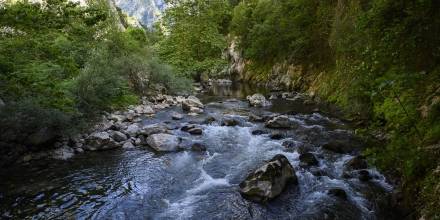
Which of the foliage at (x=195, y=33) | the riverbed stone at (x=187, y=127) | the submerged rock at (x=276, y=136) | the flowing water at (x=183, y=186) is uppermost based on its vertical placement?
the foliage at (x=195, y=33)

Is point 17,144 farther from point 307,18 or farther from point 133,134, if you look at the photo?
point 307,18

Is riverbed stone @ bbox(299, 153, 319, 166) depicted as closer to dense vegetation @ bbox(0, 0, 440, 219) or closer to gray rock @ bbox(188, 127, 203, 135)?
dense vegetation @ bbox(0, 0, 440, 219)

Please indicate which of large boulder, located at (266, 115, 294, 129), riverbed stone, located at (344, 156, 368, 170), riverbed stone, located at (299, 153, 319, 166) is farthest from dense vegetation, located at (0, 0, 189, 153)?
riverbed stone, located at (344, 156, 368, 170)

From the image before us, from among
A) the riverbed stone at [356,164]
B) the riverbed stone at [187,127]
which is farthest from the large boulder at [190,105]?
the riverbed stone at [356,164]

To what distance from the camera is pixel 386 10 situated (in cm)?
767

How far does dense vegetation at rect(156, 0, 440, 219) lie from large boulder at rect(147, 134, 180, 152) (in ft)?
24.0

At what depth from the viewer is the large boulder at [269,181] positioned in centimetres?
836

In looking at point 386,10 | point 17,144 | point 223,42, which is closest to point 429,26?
point 386,10

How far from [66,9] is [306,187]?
2018cm

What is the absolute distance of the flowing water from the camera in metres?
7.87

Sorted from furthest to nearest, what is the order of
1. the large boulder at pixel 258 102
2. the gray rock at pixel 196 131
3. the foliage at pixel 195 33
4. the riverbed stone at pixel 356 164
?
1. the foliage at pixel 195 33
2. the large boulder at pixel 258 102
3. the gray rock at pixel 196 131
4. the riverbed stone at pixel 356 164

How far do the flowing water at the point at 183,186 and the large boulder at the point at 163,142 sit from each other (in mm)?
434

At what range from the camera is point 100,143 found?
13.2 meters

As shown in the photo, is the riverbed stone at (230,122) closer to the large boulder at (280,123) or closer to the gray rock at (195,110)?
the large boulder at (280,123)
